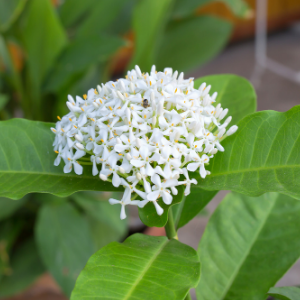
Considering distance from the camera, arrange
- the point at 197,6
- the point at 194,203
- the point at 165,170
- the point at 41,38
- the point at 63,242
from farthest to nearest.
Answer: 1. the point at 197,6
2. the point at 41,38
3. the point at 63,242
4. the point at 194,203
5. the point at 165,170

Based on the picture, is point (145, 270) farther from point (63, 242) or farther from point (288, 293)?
point (63, 242)

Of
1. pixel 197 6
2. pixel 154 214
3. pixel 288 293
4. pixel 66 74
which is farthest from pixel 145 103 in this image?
pixel 197 6

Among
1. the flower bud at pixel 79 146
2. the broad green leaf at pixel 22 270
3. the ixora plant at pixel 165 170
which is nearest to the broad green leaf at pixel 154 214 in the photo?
the ixora plant at pixel 165 170

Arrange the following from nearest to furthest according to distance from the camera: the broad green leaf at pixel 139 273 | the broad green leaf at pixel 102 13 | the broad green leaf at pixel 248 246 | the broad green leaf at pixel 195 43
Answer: the broad green leaf at pixel 139 273, the broad green leaf at pixel 248 246, the broad green leaf at pixel 102 13, the broad green leaf at pixel 195 43

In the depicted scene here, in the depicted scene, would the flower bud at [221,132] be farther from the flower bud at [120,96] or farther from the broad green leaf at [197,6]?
the broad green leaf at [197,6]

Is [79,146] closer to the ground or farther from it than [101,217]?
farther from it

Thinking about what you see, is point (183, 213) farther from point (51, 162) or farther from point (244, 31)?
point (244, 31)

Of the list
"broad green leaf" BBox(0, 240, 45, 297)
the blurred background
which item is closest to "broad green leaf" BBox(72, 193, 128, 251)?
the blurred background

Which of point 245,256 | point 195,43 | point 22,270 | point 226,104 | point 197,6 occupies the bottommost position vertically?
point 22,270
